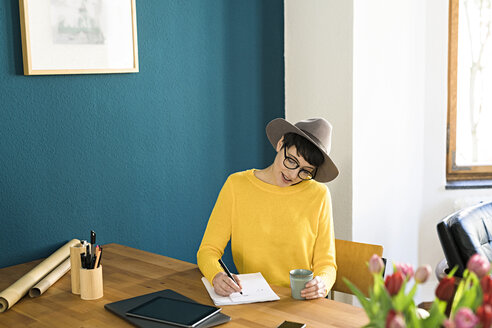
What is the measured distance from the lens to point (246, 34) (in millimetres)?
2895

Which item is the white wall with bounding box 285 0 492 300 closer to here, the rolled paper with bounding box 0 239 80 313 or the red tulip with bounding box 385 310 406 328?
the rolled paper with bounding box 0 239 80 313

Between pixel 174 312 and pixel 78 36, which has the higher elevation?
pixel 78 36

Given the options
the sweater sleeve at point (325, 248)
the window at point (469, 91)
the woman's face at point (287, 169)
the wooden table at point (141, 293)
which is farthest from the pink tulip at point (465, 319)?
the window at point (469, 91)

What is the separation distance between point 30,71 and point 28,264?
709mm

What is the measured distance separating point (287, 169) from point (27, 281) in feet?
3.03

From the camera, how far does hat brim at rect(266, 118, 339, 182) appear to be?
194 centimetres

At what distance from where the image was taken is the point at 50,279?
1821 millimetres

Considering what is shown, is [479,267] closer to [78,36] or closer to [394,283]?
[394,283]

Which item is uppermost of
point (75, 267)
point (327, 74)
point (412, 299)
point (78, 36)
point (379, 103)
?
point (78, 36)

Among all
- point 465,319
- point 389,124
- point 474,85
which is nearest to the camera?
point 465,319

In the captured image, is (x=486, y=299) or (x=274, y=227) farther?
(x=274, y=227)

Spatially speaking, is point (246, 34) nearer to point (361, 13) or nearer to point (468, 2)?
point (361, 13)

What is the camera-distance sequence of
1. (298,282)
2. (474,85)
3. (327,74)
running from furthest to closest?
(474,85) < (327,74) < (298,282)

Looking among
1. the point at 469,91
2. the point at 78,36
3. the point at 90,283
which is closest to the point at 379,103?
the point at 469,91
